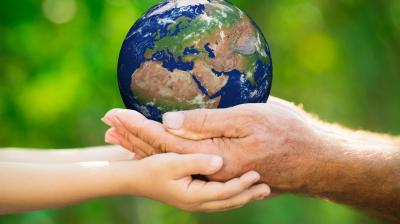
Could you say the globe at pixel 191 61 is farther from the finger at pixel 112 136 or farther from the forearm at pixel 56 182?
the forearm at pixel 56 182

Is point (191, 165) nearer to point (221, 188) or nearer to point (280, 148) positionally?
point (221, 188)

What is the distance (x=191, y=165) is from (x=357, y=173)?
3.26ft

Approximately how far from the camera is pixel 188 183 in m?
2.82

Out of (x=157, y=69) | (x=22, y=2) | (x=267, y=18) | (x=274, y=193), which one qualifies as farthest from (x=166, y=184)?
(x=267, y=18)

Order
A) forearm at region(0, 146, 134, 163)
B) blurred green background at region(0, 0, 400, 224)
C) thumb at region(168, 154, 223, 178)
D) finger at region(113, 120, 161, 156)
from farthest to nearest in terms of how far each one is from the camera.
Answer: blurred green background at region(0, 0, 400, 224) < forearm at region(0, 146, 134, 163) < finger at region(113, 120, 161, 156) < thumb at region(168, 154, 223, 178)

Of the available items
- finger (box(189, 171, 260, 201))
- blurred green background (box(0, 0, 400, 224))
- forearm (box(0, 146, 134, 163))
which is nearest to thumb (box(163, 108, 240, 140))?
finger (box(189, 171, 260, 201))

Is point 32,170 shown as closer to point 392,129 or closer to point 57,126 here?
point 57,126

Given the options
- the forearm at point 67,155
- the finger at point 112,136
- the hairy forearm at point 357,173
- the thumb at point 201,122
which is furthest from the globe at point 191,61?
the forearm at point 67,155

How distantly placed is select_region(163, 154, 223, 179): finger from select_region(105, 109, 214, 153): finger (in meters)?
0.11

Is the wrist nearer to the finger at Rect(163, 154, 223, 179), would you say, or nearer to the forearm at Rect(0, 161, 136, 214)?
the forearm at Rect(0, 161, 136, 214)

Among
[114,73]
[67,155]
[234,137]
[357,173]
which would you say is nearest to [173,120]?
[234,137]

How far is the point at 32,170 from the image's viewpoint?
290cm

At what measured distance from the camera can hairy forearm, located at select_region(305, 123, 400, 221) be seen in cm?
315

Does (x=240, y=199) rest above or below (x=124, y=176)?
below
